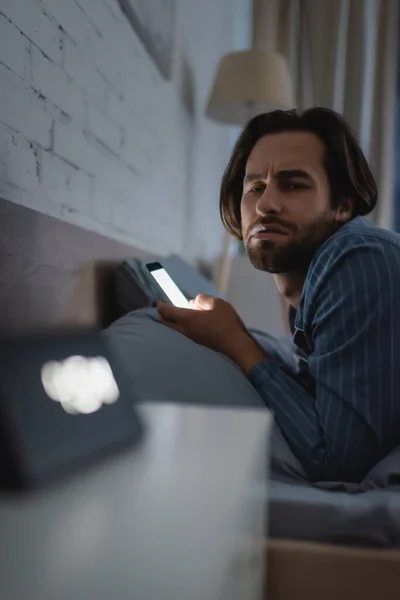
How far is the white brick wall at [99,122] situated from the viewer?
0.94 m

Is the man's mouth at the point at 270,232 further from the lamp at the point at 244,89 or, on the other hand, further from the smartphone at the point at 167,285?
the lamp at the point at 244,89

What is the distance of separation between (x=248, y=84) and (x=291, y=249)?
1506 mm

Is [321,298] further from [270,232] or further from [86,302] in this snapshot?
[86,302]

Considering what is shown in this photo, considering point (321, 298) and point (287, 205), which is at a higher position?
point (287, 205)

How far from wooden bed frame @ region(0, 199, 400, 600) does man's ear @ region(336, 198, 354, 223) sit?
19.6 inches

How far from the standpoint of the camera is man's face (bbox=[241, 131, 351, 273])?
113 centimetres

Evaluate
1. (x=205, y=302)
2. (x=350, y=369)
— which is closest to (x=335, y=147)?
(x=205, y=302)

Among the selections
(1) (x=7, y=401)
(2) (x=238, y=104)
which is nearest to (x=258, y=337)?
(1) (x=7, y=401)

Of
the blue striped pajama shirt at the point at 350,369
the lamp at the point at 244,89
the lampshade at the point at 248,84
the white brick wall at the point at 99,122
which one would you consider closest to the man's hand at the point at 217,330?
the blue striped pajama shirt at the point at 350,369

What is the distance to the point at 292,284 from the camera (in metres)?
1.22

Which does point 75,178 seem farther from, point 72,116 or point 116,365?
point 116,365

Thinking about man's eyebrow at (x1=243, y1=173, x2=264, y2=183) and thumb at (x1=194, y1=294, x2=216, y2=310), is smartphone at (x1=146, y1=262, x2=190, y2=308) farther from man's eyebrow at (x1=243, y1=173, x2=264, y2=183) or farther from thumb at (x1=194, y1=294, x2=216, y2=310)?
man's eyebrow at (x1=243, y1=173, x2=264, y2=183)

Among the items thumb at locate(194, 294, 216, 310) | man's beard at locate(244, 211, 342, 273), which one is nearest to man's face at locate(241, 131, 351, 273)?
man's beard at locate(244, 211, 342, 273)

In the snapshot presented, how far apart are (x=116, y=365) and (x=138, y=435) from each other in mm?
92
